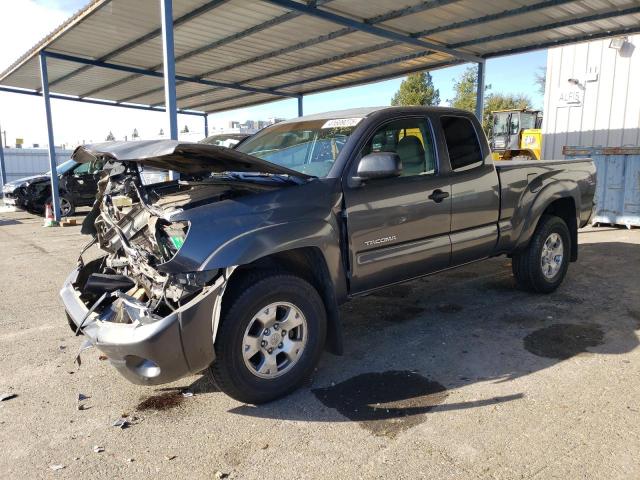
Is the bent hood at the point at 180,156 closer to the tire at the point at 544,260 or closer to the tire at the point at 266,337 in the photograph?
the tire at the point at 266,337

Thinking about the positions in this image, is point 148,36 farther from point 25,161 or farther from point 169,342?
point 25,161

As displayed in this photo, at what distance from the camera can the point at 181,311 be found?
2.76 metres

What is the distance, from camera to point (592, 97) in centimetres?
1309

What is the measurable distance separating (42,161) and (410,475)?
27979 mm

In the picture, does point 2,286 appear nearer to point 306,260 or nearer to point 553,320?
point 306,260

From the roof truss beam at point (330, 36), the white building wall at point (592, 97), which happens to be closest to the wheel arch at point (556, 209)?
the roof truss beam at point (330, 36)

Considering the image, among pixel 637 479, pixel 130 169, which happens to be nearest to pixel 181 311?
pixel 130 169

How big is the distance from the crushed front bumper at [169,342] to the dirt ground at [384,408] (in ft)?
1.39

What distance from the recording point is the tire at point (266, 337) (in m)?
2.95

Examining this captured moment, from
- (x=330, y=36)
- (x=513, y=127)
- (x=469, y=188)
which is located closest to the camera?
(x=469, y=188)

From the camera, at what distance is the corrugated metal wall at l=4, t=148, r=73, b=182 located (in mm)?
24734

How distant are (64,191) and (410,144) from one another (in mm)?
11945

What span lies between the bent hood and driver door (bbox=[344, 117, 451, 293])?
57 centimetres

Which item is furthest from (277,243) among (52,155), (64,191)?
(64,191)
